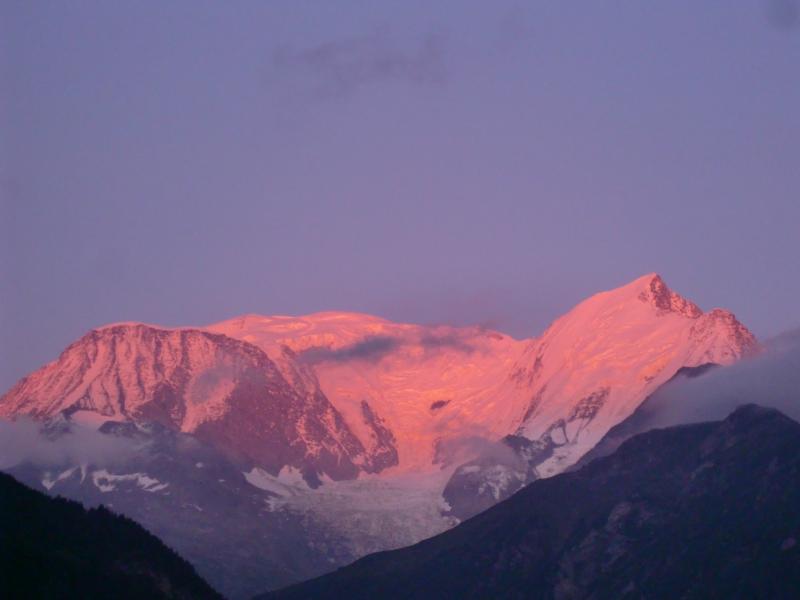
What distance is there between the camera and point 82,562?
19938 centimetres

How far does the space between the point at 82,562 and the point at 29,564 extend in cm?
887

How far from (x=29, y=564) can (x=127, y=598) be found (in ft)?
31.5

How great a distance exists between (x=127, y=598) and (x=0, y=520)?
41.6ft

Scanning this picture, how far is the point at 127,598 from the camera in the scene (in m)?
196

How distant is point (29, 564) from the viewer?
627 feet

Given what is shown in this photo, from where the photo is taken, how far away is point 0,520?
198 metres

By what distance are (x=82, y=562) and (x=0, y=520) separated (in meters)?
7.70
